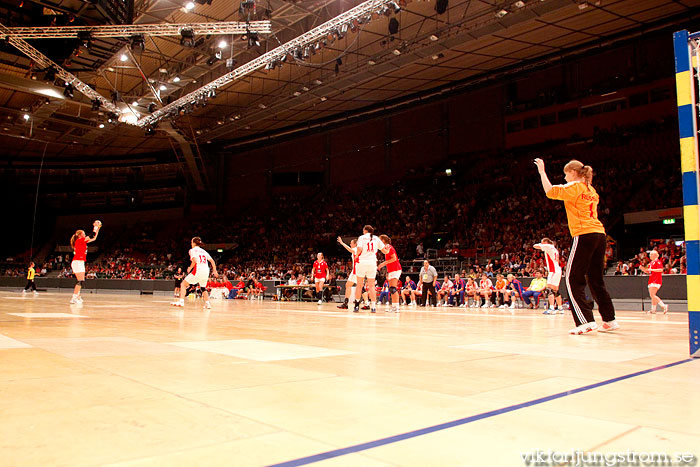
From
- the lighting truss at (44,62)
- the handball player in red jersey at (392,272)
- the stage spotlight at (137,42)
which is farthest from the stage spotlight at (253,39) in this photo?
the handball player in red jersey at (392,272)

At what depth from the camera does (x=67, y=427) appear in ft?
5.13

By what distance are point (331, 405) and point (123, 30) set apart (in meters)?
17.4

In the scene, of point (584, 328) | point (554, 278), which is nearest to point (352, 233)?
point (554, 278)

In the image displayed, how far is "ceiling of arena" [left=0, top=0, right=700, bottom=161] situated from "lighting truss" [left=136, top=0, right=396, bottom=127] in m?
1.00

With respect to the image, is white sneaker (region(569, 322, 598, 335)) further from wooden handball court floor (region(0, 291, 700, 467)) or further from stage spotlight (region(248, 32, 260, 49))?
stage spotlight (region(248, 32, 260, 49))

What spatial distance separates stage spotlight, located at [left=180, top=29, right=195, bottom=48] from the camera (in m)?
16.3

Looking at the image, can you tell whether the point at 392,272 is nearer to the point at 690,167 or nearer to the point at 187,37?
the point at 690,167

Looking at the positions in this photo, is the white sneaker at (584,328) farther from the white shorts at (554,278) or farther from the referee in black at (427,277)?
the referee in black at (427,277)

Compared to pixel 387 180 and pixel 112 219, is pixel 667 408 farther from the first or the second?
pixel 112 219

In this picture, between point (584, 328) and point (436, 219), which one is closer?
point (584, 328)

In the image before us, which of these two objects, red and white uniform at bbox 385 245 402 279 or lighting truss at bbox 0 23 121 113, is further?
lighting truss at bbox 0 23 121 113

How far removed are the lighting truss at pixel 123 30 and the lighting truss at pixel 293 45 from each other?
166 centimetres

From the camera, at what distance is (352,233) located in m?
30.4

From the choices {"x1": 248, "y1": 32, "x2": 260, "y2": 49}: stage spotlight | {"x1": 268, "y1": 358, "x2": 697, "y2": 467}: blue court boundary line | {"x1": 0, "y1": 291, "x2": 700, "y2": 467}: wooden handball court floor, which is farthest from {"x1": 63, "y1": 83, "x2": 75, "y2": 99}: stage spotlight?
{"x1": 268, "y1": 358, "x2": 697, "y2": 467}: blue court boundary line
